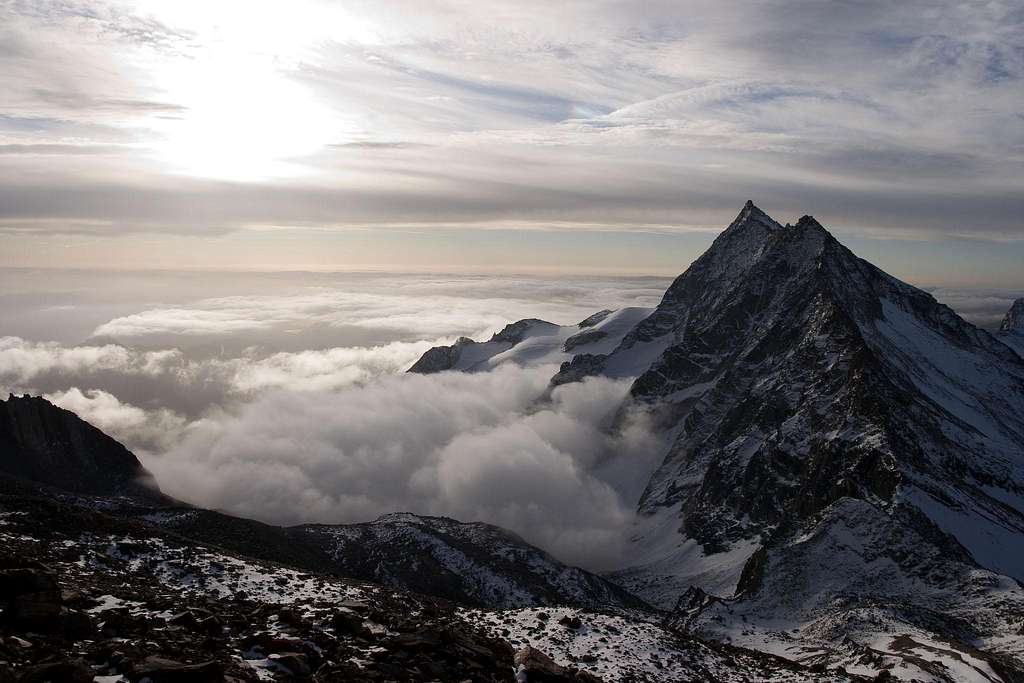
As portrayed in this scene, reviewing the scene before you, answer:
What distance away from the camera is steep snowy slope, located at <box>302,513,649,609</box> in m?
118

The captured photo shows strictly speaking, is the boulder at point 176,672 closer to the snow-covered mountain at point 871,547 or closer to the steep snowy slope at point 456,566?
the snow-covered mountain at point 871,547

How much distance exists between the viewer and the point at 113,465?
144 m

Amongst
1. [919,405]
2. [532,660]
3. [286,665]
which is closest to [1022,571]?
[919,405]

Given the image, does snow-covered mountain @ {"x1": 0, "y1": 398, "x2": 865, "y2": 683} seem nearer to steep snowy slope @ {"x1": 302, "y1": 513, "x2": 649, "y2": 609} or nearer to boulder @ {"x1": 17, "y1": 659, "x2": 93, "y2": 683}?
boulder @ {"x1": 17, "y1": 659, "x2": 93, "y2": 683}

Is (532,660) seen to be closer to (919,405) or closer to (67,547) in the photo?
(67,547)

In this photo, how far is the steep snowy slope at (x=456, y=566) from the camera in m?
118

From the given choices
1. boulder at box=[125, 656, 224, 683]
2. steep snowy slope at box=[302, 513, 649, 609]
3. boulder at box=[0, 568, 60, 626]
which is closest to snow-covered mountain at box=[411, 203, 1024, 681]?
steep snowy slope at box=[302, 513, 649, 609]

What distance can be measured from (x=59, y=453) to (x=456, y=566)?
78155mm

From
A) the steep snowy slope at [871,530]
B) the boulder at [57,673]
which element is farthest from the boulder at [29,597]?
the steep snowy slope at [871,530]

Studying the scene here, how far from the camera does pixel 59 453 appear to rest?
13862cm

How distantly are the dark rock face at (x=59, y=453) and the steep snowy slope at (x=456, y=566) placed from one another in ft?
127

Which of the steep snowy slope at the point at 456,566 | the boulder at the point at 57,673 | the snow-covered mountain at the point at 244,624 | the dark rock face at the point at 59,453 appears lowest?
the steep snowy slope at the point at 456,566

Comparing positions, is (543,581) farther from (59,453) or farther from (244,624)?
(244,624)

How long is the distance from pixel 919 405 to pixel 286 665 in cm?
18980
